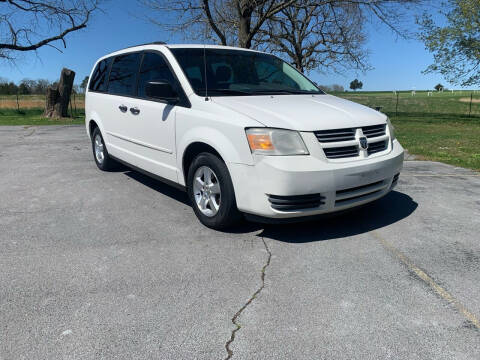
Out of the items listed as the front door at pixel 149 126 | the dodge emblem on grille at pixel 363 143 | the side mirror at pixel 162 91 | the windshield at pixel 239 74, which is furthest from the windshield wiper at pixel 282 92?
the dodge emblem on grille at pixel 363 143

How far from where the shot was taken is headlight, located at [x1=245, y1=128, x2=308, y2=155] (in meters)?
3.29

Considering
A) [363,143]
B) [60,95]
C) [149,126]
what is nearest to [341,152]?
[363,143]

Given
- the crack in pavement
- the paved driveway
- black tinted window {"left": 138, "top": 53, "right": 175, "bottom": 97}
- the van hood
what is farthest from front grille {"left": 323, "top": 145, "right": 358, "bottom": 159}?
black tinted window {"left": 138, "top": 53, "right": 175, "bottom": 97}

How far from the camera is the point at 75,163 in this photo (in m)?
7.34

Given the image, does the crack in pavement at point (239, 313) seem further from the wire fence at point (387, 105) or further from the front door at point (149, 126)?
the wire fence at point (387, 105)

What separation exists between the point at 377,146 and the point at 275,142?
1.20 m

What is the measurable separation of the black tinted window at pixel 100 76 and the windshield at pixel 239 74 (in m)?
2.02

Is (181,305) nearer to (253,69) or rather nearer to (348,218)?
(348,218)

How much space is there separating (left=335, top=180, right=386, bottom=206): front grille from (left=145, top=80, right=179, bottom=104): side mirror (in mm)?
1941

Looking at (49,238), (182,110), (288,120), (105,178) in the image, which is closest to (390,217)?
(288,120)

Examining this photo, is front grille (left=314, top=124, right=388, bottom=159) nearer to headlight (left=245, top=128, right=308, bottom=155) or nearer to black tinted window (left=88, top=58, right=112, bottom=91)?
headlight (left=245, top=128, right=308, bottom=155)

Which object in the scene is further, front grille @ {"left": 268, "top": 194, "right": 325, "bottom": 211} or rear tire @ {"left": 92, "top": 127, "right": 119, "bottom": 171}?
rear tire @ {"left": 92, "top": 127, "right": 119, "bottom": 171}

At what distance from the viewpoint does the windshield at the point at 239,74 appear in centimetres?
419

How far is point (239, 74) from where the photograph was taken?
4.55 meters
